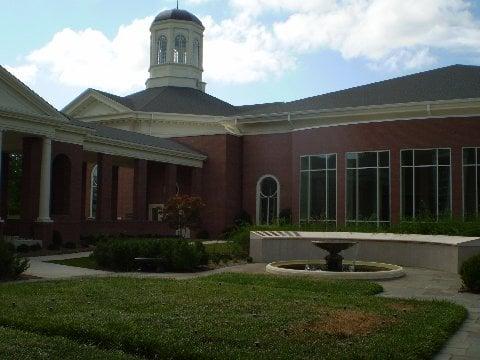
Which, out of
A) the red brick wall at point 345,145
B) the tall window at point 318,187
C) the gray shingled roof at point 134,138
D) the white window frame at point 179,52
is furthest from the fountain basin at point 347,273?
the white window frame at point 179,52

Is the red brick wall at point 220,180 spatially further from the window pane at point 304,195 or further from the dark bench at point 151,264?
the dark bench at point 151,264

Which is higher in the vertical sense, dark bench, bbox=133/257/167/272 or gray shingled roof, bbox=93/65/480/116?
gray shingled roof, bbox=93/65/480/116

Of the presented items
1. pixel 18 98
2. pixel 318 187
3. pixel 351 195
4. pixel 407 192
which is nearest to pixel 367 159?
pixel 351 195

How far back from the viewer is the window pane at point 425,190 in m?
29.9

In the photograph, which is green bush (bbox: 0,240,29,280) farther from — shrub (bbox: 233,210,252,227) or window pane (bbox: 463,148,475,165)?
shrub (bbox: 233,210,252,227)

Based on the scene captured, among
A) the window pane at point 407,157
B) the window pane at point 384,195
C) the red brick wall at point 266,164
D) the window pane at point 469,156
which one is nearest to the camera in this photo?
the window pane at point 469,156

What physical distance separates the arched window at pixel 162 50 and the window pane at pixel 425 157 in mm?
26330

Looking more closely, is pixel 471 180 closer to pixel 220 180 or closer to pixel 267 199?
pixel 267 199

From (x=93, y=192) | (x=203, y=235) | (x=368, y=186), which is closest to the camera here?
(x=368, y=186)

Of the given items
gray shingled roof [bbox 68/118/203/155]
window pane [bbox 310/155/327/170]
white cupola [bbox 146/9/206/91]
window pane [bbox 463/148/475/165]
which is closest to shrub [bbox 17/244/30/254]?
gray shingled roof [bbox 68/118/203/155]

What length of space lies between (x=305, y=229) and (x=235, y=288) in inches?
516

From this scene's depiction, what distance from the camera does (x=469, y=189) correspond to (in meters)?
29.2

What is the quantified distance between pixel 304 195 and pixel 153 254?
17.1 meters

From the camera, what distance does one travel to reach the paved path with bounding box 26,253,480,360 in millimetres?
7957
